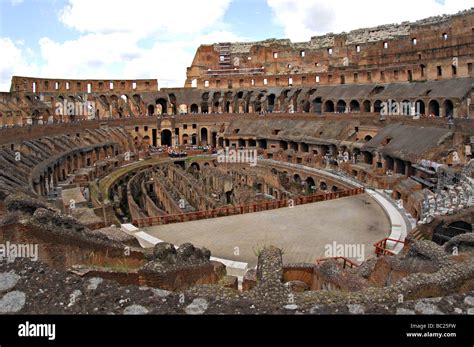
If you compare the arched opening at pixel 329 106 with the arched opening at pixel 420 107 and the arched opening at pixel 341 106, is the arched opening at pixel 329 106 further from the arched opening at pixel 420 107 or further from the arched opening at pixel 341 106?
the arched opening at pixel 420 107

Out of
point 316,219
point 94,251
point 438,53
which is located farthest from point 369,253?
point 438,53

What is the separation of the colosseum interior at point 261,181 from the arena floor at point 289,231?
4.5 inches

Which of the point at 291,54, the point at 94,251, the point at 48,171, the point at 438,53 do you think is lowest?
the point at 94,251

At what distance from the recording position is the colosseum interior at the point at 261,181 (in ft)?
20.6

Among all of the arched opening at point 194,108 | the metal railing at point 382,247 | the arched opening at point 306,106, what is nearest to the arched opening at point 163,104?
the arched opening at point 194,108

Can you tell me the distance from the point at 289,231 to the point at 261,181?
12.3 m

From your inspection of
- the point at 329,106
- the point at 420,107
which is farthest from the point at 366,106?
the point at 420,107

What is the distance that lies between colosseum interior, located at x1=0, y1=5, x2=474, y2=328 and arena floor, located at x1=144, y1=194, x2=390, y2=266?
0.37ft

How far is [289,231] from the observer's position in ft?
56.7

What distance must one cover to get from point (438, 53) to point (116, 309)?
40635 millimetres

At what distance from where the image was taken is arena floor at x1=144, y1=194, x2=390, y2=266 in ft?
49.7

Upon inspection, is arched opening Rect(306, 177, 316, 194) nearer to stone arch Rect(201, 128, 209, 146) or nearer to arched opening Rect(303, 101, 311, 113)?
arched opening Rect(303, 101, 311, 113)

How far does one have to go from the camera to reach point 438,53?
37531 mm
